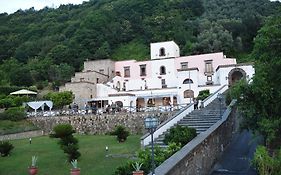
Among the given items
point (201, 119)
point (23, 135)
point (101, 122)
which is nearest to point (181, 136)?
point (201, 119)

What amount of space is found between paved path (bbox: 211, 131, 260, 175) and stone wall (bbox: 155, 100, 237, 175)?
0.94ft

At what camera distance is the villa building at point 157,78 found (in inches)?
1692

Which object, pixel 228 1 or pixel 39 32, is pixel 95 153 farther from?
pixel 228 1

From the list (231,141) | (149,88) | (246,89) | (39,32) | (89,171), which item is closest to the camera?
(246,89)

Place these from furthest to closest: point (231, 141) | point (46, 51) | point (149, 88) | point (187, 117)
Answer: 1. point (46, 51)
2. point (149, 88)
3. point (187, 117)
4. point (231, 141)

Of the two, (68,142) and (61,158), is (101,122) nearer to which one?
(68,142)

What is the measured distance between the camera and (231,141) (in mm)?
20578

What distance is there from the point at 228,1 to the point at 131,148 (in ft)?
221

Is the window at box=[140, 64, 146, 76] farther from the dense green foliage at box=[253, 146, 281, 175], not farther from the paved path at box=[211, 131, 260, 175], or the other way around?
the dense green foliage at box=[253, 146, 281, 175]

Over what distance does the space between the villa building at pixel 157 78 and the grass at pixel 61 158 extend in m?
18.6

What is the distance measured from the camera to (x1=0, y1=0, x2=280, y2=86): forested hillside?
58781 mm

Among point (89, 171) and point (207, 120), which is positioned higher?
point (207, 120)

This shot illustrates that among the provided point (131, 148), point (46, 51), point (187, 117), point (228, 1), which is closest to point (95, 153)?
point (131, 148)

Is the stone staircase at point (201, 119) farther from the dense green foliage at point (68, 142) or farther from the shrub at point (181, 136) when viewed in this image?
the dense green foliage at point (68, 142)
